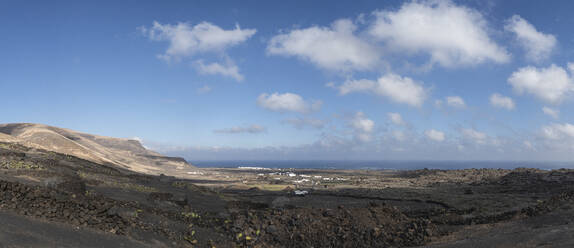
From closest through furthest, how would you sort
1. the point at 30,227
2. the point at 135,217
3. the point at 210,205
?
the point at 30,227, the point at 135,217, the point at 210,205

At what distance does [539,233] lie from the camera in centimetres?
1434

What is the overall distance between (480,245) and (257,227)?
10719 millimetres

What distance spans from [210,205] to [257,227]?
12644 mm

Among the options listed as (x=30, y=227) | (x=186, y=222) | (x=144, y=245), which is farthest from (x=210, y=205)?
(x=30, y=227)

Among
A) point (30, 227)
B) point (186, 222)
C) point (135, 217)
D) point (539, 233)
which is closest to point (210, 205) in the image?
point (186, 222)

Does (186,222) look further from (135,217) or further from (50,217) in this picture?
(50,217)

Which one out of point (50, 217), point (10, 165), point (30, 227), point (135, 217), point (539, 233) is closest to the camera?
point (30, 227)

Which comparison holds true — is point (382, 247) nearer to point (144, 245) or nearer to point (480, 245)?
point (480, 245)

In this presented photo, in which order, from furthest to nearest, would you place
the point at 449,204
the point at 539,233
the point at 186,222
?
1. the point at 449,204
2. the point at 186,222
3. the point at 539,233

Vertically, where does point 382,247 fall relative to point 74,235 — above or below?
below

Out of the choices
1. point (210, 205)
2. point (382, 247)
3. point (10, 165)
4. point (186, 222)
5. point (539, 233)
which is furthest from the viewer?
point (210, 205)

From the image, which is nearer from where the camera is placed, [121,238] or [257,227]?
[121,238]

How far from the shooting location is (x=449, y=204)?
→ 115 feet

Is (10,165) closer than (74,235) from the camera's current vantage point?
No
